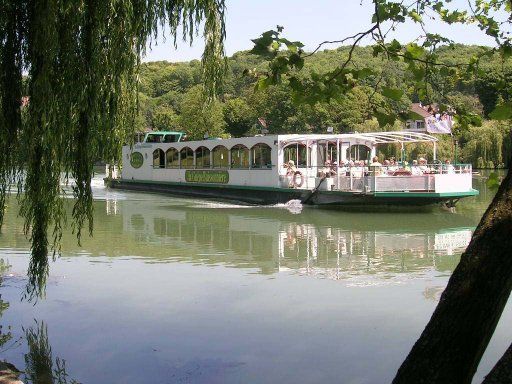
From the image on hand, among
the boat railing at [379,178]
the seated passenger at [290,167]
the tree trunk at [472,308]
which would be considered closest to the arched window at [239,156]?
the seated passenger at [290,167]

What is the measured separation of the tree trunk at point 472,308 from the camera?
7.89ft

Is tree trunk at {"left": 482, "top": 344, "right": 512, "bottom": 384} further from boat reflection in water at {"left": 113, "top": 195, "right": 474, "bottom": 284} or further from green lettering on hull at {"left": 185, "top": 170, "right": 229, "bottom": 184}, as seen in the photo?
green lettering on hull at {"left": 185, "top": 170, "right": 229, "bottom": 184}

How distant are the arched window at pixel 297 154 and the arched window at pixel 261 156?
60cm

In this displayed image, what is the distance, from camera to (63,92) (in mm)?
4141

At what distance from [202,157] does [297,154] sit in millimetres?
5413

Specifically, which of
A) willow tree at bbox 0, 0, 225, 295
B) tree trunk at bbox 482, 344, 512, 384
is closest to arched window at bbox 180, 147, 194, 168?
willow tree at bbox 0, 0, 225, 295

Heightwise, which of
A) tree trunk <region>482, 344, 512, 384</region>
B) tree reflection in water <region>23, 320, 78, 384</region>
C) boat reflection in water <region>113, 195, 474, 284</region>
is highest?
tree trunk <region>482, 344, 512, 384</region>

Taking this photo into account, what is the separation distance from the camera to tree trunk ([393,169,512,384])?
2.41 meters

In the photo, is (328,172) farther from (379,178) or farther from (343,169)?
(379,178)

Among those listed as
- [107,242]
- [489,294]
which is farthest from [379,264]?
[489,294]

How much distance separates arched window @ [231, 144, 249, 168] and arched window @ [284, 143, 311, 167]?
190 centimetres

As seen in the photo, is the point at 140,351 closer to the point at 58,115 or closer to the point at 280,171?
the point at 58,115

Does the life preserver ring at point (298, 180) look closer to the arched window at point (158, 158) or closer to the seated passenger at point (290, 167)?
the seated passenger at point (290, 167)

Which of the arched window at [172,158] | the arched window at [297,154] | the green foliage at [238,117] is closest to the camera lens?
the arched window at [297,154]
